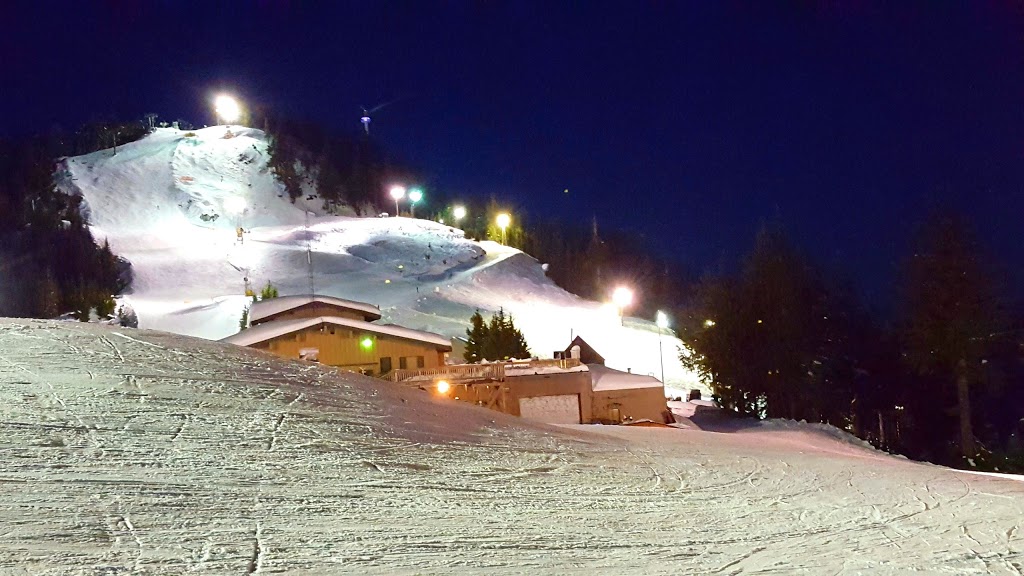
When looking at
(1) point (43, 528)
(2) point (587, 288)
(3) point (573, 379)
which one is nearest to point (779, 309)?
(3) point (573, 379)

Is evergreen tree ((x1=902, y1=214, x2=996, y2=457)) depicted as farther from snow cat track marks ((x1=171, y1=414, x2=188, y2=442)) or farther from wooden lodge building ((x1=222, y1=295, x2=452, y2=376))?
snow cat track marks ((x1=171, y1=414, x2=188, y2=442))

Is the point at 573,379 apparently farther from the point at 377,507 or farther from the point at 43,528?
the point at 43,528

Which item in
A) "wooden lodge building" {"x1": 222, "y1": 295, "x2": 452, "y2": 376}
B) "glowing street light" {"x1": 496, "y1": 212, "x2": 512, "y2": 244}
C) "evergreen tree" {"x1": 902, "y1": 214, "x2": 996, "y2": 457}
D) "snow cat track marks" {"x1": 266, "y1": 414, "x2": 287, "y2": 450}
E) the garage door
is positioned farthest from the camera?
"glowing street light" {"x1": 496, "y1": 212, "x2": 512, "y2": 244}

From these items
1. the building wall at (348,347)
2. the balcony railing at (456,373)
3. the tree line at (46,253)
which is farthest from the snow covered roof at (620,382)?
the tree line at (46,253)

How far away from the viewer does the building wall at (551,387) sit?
84.0ft

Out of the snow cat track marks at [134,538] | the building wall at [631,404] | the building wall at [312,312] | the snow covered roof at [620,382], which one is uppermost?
the building wall at [312,312]

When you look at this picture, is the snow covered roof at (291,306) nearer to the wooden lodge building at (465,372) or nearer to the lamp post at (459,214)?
the wooden lodge building at (465,372)

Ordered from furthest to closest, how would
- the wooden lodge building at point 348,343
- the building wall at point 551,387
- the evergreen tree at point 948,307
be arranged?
the evergreen tree at point 948,307, the wooden lodge building at point 348,343, the building wall at point 551,387

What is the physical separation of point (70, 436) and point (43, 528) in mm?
2299

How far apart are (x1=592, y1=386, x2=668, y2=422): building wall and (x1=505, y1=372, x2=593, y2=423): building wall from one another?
69cm

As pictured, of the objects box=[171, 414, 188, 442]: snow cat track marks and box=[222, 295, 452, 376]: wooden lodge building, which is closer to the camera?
box=[171, 414, 188, 442]: snow cat track marks

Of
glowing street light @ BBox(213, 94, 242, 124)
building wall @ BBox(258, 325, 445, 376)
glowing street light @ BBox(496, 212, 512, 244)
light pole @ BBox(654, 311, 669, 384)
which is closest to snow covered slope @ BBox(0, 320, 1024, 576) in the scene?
building wall @ BBox(258, 325, 445, 376)

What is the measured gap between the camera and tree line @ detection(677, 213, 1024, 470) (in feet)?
100

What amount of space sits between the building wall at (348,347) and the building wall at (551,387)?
13.4ft
